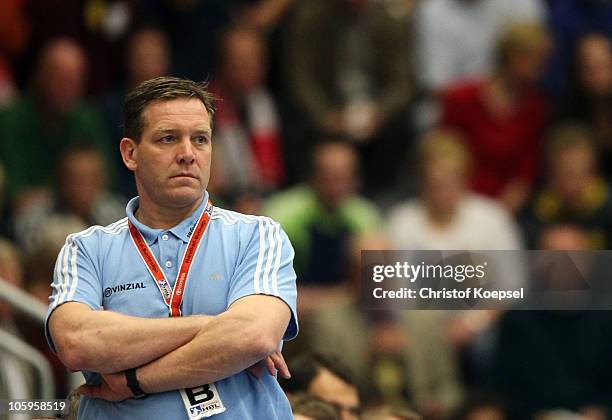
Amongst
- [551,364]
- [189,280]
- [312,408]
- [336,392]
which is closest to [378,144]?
[551,364]

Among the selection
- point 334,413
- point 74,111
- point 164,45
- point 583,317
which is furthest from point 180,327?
point 164,45

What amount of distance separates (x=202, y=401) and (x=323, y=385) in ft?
3.72

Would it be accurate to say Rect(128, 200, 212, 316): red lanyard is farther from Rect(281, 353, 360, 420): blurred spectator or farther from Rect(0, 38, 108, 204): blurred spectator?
Rect(0, 38, 108, 204): blurred spectator

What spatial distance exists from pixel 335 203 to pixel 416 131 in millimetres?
1423

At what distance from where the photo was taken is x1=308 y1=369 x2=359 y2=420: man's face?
14.3 feet

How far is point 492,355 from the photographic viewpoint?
677 cm

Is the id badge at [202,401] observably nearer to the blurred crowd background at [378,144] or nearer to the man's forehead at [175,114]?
the man's forehead at [175,114]

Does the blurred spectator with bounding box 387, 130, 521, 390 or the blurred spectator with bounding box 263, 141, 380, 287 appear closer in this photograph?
the blurred spectator with bounding box 263, 141, 380, 287

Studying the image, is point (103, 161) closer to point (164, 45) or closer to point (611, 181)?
point (164, 45)

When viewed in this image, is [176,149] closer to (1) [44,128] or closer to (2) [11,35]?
(1) [44,128]

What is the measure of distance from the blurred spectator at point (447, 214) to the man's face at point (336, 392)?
2503 mm

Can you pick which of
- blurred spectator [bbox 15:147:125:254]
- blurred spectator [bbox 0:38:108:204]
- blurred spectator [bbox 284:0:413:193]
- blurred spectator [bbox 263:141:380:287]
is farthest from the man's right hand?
blurred spectator [bbox 284:0:413:193]

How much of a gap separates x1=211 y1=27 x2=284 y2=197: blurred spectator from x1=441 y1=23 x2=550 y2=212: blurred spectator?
3.89ft

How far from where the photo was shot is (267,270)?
3414 millimetres
